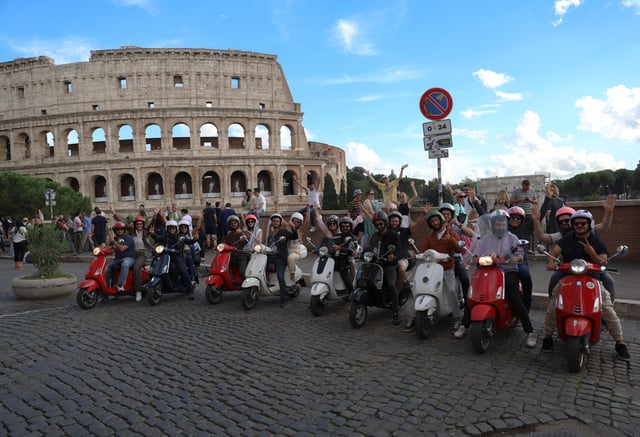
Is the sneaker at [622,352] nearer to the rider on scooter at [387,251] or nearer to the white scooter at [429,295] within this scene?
the white scooter at [429,295]

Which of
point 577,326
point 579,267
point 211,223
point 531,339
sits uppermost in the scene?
point 211,223

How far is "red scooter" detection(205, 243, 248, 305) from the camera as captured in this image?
8227mm

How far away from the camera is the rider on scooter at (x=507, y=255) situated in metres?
5.25

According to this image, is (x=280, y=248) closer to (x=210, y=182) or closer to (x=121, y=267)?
(x=121, y=267)

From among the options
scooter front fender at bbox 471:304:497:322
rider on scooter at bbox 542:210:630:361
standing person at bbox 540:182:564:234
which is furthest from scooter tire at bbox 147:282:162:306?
standing person at bbox 540:182:564:234

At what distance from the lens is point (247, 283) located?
25.3 ft

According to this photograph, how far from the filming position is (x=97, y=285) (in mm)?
8281

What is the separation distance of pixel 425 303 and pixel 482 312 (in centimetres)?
79

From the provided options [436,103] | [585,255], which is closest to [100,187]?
[436,103]

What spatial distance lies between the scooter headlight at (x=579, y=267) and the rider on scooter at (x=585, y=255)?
0.32 meters

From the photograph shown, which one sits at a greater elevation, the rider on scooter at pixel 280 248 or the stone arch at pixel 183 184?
the stone arch at pixel 183 184

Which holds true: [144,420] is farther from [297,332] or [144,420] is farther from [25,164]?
[25,164]

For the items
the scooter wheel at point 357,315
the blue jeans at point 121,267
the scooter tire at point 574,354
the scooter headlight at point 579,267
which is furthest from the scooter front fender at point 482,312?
the blue jeans at point 121,267

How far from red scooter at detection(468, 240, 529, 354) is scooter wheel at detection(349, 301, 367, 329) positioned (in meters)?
1.52
